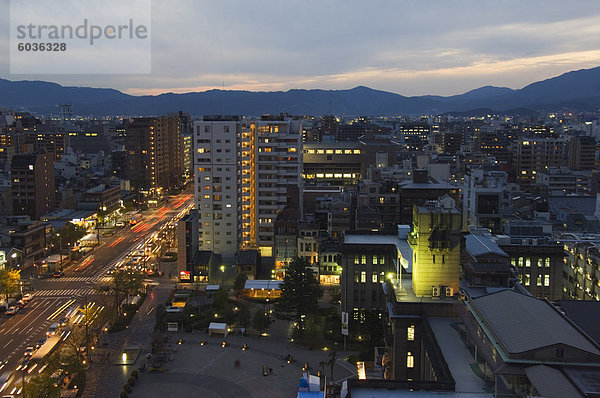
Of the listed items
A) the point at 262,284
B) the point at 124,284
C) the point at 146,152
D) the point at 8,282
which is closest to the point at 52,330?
the point at 124,284

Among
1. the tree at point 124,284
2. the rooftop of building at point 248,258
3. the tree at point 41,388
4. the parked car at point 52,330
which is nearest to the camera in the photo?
the tree at point 41,388

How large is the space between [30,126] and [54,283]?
145939 mm

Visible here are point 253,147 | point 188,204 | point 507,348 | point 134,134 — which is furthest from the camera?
point 134,134

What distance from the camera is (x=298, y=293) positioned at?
1583 inches

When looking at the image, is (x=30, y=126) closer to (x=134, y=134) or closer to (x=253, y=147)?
(x=134, y=134)

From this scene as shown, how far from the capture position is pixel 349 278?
3956cm

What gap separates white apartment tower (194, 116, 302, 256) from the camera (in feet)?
193

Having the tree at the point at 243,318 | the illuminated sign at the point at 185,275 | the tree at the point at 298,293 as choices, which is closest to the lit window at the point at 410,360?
the tree at the point at 298,293

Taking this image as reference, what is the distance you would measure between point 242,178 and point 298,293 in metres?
24.2

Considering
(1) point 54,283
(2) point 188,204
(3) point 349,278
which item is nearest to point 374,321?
(3) point 349,278

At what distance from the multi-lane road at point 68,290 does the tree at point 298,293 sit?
13285 mm

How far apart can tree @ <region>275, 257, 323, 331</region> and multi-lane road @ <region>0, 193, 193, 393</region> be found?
13.3 metres

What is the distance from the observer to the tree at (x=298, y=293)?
4009 centimetres

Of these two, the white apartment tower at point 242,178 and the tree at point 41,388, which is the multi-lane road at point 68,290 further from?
the white apartment tower at point 242,178
